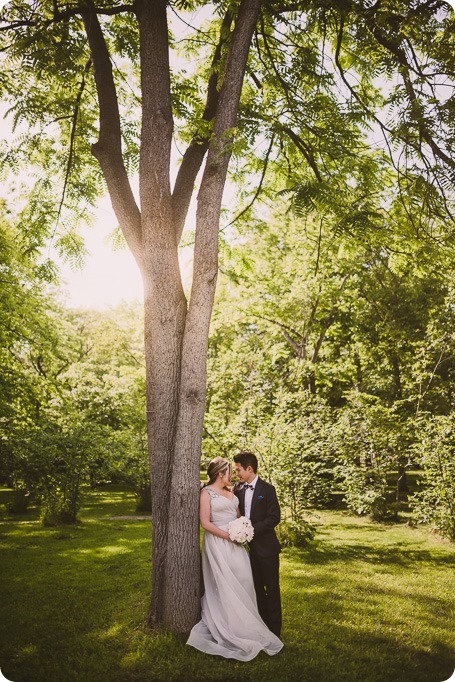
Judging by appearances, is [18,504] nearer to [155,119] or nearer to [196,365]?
[196,365]

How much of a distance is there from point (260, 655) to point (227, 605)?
58 cm

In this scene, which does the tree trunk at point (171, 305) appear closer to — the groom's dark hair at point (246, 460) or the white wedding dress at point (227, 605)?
the white wedding dress at point (227, 605)

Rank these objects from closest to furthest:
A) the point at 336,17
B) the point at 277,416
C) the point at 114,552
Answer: the point at 336,17, the point at 114,552, the point at 277,416

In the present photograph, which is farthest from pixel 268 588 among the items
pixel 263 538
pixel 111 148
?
pixel 111 148

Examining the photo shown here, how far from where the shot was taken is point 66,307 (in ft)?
97.9

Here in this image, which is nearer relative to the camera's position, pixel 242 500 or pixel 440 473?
pixel 242 500

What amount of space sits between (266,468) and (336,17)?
834 centimetres

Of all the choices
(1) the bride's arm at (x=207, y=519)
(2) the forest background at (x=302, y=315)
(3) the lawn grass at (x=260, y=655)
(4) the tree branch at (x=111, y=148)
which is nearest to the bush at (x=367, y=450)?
(2) the forest background at (x=302, y=315)

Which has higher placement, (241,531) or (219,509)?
(219,509)

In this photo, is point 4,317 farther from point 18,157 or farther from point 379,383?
point 379,383

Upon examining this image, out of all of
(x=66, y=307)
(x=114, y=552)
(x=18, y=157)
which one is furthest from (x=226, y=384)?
(x=66, y=307)

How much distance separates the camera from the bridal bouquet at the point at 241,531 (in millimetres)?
4621

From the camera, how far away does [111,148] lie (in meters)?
5.09

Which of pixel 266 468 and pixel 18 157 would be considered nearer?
pixel 18 157
